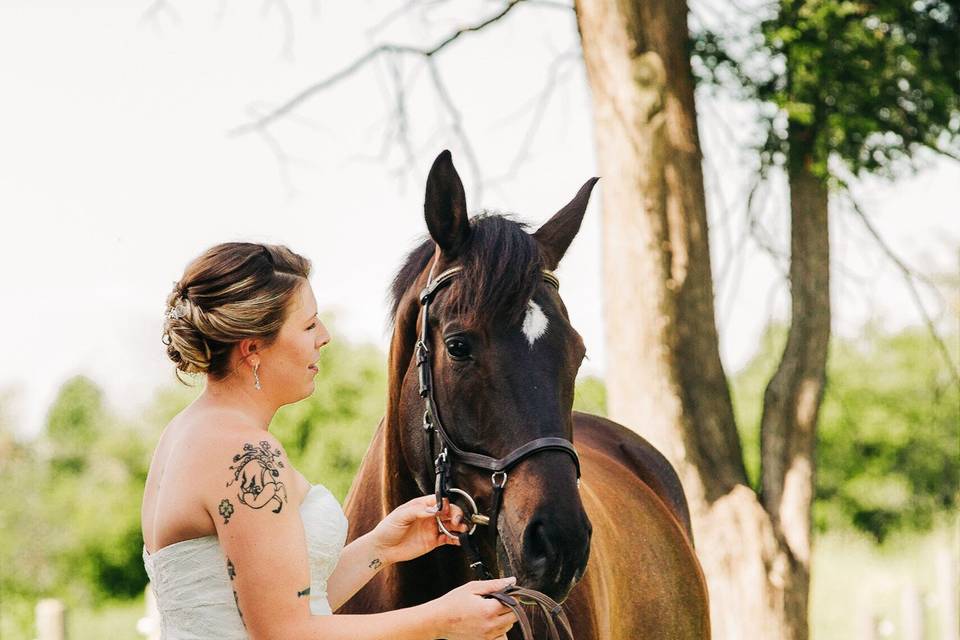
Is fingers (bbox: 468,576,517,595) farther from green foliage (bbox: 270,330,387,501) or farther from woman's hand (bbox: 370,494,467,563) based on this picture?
green foliage (bbox: 270,330,387,501)

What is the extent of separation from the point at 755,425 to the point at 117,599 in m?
11.4

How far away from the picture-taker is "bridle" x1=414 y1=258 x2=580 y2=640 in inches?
95.2

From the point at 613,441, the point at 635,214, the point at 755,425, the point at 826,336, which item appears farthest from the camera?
the point at 755,425

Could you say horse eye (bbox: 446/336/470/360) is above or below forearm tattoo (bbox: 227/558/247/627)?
above

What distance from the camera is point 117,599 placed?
57.6ft

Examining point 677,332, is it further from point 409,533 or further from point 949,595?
point 949,595

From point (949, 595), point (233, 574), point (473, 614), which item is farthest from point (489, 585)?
point (949, 595)

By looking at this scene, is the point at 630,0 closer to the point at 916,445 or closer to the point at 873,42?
the point at 873,42

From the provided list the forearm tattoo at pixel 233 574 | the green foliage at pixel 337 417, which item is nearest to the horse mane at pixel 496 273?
the forearm tattoo at pixel 233 574

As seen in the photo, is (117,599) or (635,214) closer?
(635,214)

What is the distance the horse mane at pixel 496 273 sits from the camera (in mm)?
2621

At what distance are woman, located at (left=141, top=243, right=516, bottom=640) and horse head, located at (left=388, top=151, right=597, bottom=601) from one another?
23 centimetres

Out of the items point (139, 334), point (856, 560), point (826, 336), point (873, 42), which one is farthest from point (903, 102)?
point (139, 334)

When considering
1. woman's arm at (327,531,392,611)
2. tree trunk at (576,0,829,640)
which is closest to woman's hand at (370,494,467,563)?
woman's arm at (327,531,392,611)
